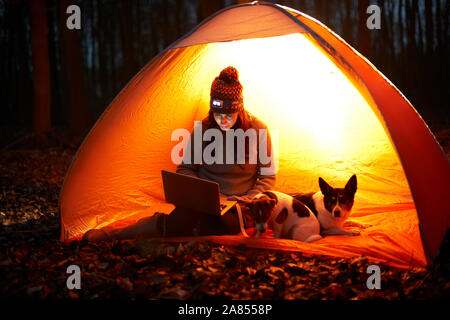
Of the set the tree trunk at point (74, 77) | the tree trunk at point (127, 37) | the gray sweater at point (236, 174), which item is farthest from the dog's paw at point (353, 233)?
the tree trunk at point (127, 37)

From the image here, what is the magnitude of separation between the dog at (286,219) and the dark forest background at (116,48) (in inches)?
173

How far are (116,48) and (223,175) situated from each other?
13876mm

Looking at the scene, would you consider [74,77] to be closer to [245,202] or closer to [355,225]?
[245,202]

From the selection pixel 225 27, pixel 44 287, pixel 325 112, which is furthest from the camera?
pixel 325 112

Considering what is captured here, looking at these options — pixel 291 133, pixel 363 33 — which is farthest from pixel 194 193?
pixel 363 33

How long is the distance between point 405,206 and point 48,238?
122 inches

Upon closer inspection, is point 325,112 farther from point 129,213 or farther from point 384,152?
point 129,213

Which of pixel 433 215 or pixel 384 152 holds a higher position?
pixel 384 152

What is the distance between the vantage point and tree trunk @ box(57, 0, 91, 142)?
8781 millimetres

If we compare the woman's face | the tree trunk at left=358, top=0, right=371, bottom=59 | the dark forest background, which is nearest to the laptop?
the woman's face

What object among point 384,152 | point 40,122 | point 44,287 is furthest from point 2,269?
point 40,122

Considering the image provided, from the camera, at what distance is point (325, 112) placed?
14.6 ft

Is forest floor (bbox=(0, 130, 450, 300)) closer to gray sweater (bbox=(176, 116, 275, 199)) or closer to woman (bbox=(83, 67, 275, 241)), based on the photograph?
woman (bbox=(83, 67, 275, 241))

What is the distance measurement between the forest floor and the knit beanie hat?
1.05 m
